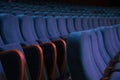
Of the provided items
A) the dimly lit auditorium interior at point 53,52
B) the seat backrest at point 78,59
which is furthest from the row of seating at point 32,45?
the seat backrest at point 78,59

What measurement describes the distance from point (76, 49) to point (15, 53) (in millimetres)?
97

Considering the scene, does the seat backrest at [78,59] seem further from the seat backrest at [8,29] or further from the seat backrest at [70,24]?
the seat backrest at [70,24]

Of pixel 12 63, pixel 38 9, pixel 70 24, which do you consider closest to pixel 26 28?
pixel 12 63

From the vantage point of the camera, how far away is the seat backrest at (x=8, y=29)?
0.56 meters

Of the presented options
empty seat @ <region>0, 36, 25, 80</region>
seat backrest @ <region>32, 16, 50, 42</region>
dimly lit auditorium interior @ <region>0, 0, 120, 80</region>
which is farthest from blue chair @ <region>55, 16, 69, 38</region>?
empty seat @ <region>0, 36, 25, 80</region>

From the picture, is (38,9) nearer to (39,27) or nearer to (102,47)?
(39,27)

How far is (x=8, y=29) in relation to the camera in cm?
58

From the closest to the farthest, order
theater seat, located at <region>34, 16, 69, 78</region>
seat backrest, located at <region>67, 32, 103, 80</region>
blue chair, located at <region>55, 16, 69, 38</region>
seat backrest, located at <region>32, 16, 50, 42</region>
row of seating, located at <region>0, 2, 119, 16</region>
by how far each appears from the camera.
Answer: seat backrest, located at <region>67, 32, 103, 80</region> < theater seat, located at <region>34, 16, 69, 78</region> < seat backrest, located at <region>32, 16, 50, 42</region> < blue chair, located at <region>55, 16, 69, 38</region> < row of seating, located at <region>0, 2, 119, 16</region>

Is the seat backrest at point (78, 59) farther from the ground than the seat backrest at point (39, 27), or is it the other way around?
the seat backrest at point (78, 59)

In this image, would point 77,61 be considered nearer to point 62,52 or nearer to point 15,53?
point 15,53

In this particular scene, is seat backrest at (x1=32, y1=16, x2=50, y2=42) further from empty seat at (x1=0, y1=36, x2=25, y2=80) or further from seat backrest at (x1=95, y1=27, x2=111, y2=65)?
empty seat at (x1=0, y1=36, x2=25, y2=80)

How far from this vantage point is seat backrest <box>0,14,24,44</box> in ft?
1.83

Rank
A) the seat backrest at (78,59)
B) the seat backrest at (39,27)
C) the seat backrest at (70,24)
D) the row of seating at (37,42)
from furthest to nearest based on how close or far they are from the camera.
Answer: the seat backrest at (70,24)
the seat backrest at (39,27)
the row of seating at (37,42)
the seat backrest at (78,59)

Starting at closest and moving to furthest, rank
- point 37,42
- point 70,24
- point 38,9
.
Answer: point 37,42 → point 70,24 → point 38,9
